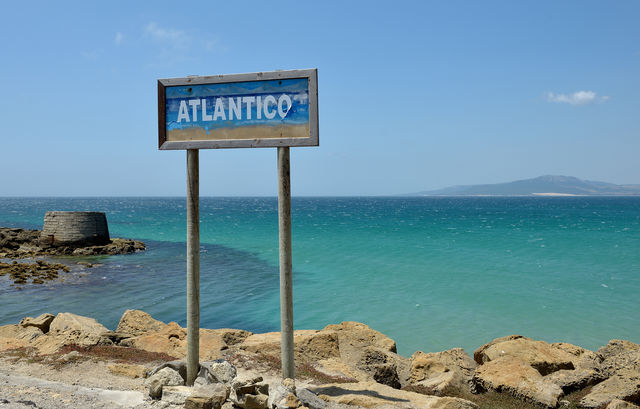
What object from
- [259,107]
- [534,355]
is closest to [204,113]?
[259,107]

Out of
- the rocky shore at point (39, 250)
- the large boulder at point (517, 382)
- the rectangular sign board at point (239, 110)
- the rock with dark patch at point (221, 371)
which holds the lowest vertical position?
the rocky shore at point (39, 250)

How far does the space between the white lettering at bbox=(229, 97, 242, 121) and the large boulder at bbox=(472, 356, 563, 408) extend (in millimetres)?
6584

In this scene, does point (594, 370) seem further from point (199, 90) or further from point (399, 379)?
point (199, 90)

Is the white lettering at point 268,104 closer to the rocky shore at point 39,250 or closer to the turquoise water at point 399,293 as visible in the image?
the turquoise water at point 399,293

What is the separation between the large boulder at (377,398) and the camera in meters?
6.01

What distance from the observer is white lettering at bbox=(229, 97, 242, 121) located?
6309mm

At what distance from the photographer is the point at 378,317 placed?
57.8 feet

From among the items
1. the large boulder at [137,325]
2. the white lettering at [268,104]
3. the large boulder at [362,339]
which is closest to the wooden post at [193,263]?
the white lettering at [268,104]

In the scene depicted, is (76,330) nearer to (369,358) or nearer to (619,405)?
(369,358)

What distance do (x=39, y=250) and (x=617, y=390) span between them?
39.6 metres

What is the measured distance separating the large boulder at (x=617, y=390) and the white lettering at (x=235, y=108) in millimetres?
7388

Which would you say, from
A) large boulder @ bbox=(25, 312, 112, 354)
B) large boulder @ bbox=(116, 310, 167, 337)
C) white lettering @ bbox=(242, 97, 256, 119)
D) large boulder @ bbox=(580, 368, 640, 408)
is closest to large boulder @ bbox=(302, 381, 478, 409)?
large boulder @ bbox=(580, 368, 640, 408)

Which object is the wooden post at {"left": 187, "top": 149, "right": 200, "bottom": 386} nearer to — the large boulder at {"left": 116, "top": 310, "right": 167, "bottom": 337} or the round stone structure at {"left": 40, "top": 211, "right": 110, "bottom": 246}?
the large boulder at {"left": 116, "top": 310, "right": 167, "bottom": 337}

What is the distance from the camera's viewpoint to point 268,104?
620 cm
